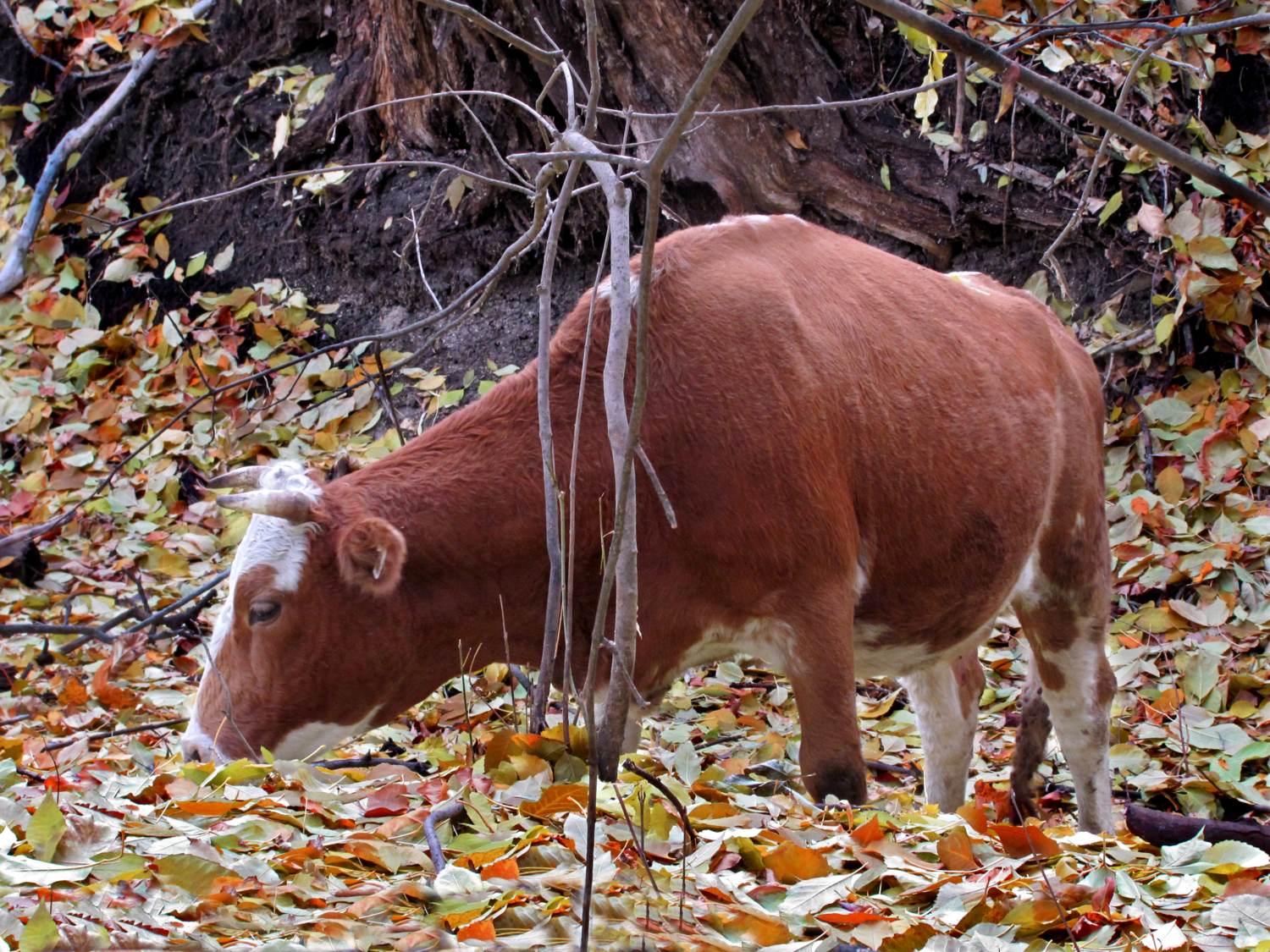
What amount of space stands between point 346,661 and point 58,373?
247 inches

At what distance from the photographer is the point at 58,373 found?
877 cm

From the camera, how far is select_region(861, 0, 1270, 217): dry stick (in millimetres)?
1790

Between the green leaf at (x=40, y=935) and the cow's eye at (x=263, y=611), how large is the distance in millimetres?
1957

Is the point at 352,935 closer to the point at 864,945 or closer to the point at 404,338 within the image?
the point at 864,945

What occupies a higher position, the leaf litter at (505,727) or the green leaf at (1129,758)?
the leaf litter at (505,727)

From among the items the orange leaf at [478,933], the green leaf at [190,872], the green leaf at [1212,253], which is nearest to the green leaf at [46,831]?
the green leaf at [190,872]

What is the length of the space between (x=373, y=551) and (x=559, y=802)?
4.10 ft

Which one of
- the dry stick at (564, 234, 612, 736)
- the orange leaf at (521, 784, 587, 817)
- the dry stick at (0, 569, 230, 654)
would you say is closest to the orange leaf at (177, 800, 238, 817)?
the orange leaf at (521, 784, 587, 817)

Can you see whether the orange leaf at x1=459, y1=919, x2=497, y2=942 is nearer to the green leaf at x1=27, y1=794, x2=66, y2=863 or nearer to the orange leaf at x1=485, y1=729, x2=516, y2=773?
the green leaf at x1=27, y1=794, x2=66, y2=863

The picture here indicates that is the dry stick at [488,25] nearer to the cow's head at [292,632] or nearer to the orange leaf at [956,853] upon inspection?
the cow's head at [292,632]

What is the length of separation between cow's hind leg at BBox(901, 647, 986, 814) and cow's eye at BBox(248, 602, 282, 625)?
2.48m

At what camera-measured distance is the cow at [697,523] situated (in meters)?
3.46

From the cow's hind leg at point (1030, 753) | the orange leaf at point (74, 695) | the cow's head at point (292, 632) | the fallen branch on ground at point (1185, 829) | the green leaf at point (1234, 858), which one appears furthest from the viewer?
the orange leaf at point (74, 695)

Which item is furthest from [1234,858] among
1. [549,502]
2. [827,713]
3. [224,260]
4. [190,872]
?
[224,260]
